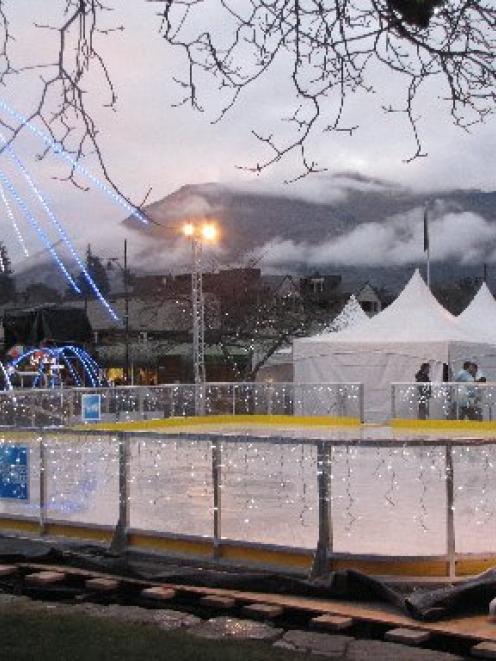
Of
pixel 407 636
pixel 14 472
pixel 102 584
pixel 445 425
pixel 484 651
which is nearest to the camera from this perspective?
pixel 484 651

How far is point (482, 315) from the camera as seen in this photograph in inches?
1332

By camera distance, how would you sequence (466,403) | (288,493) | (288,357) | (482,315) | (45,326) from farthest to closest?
1. (288,357)
2. (482,315)
3. (45,326)
4. (466,403)
5. (288,493)

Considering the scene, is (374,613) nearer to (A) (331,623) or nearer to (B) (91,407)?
(A) (331,623)

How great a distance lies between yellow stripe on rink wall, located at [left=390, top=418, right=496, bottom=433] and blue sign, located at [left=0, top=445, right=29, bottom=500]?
11.9 meters

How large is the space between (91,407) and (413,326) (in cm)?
1077

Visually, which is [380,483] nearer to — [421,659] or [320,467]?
[320,467]

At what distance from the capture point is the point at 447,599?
771 cm

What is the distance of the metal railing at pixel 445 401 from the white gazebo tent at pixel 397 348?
398cm

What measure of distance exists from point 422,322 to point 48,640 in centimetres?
2330

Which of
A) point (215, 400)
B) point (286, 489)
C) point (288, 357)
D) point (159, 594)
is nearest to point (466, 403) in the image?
point (215, 400)

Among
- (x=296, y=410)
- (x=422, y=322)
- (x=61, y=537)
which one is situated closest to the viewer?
(x=61, y=537)

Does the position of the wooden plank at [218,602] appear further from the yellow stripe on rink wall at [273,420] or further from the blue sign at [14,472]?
the yellow stripe on rink wall at [273,420]

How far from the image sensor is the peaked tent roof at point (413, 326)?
95.3 feet

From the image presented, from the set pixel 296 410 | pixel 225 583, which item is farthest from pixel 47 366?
pixel 225 583
